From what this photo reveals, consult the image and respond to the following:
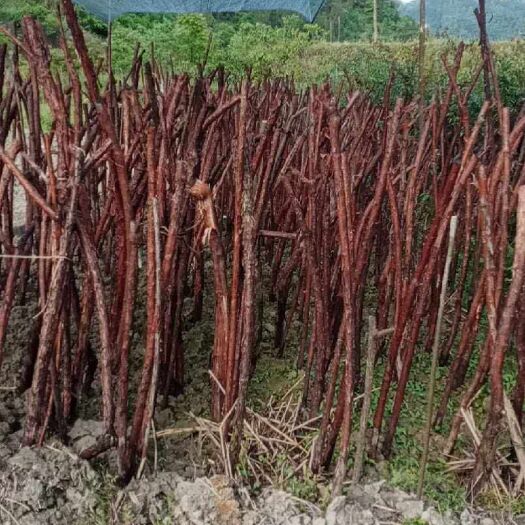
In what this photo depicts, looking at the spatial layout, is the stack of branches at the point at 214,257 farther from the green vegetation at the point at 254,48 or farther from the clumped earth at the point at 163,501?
the green vegetation at the point at 254,48

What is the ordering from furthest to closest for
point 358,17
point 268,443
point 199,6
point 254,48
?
point 358,17 < point 254,48 < point 199,6 < point 268,443

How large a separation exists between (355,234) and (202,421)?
581 millimetres

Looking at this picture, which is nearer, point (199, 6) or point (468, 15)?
point (199, 6)

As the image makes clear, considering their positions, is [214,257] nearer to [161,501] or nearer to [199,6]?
[161,501]

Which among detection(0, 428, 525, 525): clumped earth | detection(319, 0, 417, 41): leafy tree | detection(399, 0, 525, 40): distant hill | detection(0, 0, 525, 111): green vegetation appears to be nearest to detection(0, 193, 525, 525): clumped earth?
detection(0, 428, 525, 525): clumped earth

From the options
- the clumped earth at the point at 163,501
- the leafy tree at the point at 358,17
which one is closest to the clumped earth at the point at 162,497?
the clumped earth at the point at 163,501

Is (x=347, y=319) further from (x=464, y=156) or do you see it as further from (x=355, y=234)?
(x=464, y=156)

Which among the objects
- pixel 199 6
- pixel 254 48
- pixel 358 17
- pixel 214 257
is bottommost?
pixel 214 257

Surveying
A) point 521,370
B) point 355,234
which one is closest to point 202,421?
point 355,234

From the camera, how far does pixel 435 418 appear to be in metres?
1.60

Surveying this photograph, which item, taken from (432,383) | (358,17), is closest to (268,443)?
(432,383)

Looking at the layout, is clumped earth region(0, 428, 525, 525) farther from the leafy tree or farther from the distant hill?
the leafy tree

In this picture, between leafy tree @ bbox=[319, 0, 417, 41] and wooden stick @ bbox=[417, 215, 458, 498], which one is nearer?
wooden stick @ bbox=[417, 215, 458, 498]

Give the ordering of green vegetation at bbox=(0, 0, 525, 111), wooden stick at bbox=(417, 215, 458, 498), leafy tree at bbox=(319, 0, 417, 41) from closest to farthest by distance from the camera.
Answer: wooden stick at bbox=(417, 215, 458, 498), green vegetation at bbox=(0, 0, 525, 111), leafy tree at bbox=(319, 0, 417, 41)
